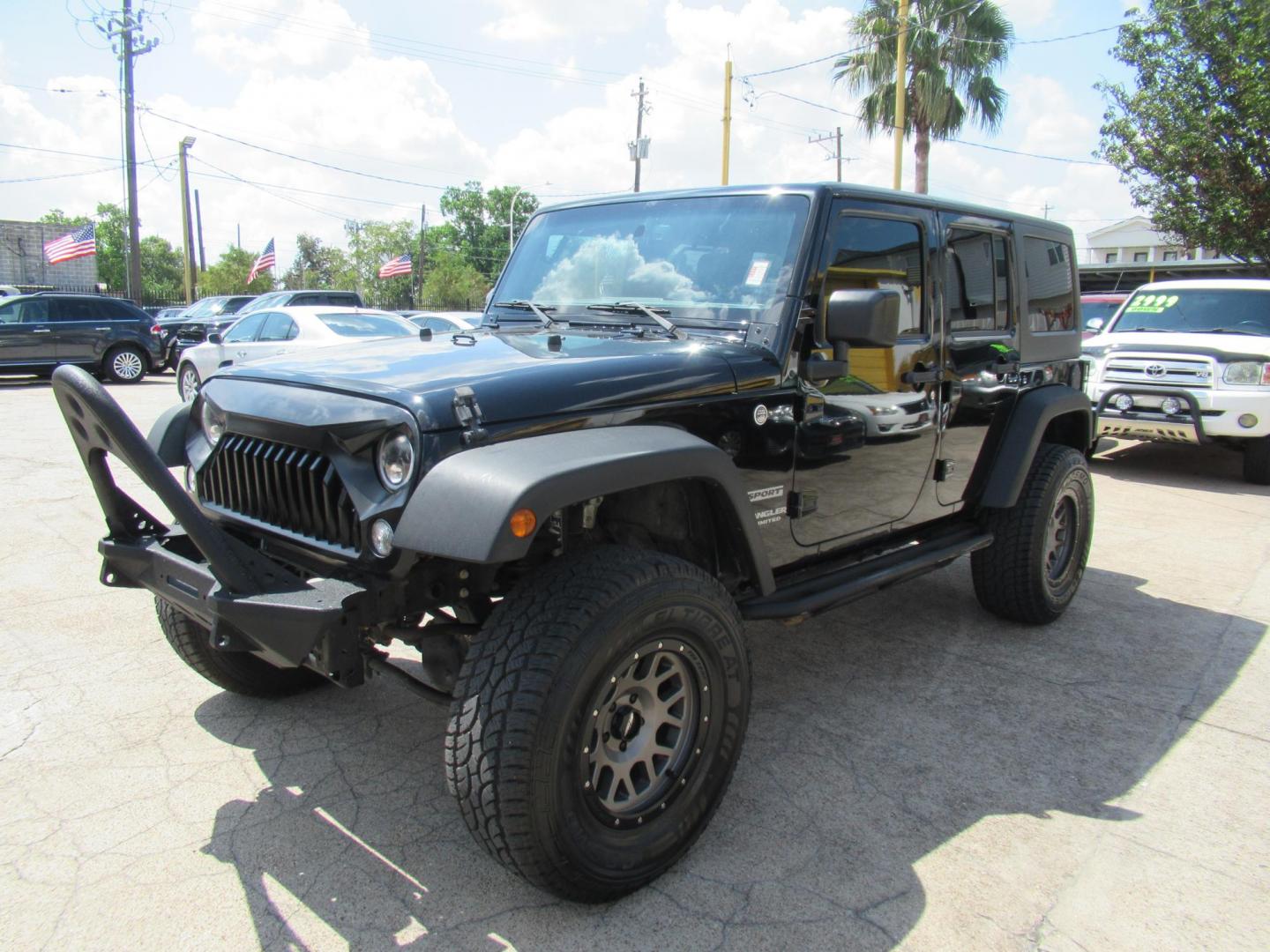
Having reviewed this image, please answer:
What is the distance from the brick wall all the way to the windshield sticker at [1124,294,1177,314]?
49.3 meters

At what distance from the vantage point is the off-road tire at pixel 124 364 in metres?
16.2

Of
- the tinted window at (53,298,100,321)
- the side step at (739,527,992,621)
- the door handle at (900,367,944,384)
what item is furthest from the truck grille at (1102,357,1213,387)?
the tinted window at (53,298,100,321)

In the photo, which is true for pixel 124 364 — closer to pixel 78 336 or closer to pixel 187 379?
pixel 78 336

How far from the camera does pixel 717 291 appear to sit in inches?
125

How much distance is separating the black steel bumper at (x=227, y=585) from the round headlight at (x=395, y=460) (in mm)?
292

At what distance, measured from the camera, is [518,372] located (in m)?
2.56

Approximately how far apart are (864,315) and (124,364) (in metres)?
16.7

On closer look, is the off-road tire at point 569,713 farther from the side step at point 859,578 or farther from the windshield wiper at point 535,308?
the windshield wiper at point 535,308

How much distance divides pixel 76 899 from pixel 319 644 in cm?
97

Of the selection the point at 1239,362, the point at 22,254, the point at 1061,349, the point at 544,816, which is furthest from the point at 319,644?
the point at 22,254

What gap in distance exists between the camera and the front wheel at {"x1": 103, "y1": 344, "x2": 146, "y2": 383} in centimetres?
1620

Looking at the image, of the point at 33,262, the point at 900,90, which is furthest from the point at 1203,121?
the point at 33,262

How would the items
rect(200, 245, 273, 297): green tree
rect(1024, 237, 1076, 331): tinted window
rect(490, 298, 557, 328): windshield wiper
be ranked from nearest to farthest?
rect(490, 298, 557, 328): windshield wiper < rect(1024, 237, 1076, 331): tinted window < rect(200, 245, 273, 297): green tree

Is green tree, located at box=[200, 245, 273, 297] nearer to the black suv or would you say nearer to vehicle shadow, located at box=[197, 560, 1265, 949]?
the black suv
